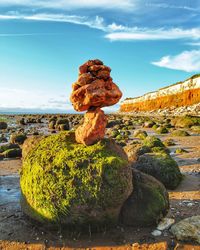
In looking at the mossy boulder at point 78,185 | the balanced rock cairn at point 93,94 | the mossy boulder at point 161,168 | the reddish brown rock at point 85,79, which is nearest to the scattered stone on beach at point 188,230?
the mossy boulder at point 78,185

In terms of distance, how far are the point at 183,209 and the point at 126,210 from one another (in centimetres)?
172

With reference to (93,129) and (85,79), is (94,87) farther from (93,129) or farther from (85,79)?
(93,129)

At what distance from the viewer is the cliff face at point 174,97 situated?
2335 inches

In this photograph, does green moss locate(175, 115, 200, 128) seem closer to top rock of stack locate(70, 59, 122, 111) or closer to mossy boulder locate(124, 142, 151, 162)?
mossy boulder locate(124, 142, 151, 162)

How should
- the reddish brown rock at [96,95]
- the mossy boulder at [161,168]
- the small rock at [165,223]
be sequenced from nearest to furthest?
1. the small rock at [165,223]
2. the reddish brown rock at [96,95]
3. the mossy boulder at [161,168]

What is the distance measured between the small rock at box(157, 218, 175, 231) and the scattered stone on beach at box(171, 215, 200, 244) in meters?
0.24

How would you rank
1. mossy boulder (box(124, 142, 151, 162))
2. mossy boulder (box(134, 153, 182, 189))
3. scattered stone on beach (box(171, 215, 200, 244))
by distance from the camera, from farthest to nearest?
mossy boulder (box(124, 142, 151, 162)) < mossy boulder (box(134, 153, 182, 189)) < scattered stone on beach (box(171, 215, 200, 244))

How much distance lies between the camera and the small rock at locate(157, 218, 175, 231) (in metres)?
6.13

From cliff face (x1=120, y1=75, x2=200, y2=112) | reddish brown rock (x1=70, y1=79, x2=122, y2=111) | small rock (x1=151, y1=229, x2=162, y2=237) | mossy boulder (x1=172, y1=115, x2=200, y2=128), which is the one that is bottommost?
small rock (x1=151, y1=229, x2=162, y2=237)

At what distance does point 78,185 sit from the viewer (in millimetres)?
5883

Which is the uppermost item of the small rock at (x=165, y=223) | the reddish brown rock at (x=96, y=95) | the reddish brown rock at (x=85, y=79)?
the reddish brown rock at (x=85, y=79)

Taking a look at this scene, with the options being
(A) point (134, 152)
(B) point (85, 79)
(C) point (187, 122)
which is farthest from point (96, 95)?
(C) point (187, 122)

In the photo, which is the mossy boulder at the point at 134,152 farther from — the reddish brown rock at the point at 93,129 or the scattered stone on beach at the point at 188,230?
the scattered stone on beach at the point at 188,230

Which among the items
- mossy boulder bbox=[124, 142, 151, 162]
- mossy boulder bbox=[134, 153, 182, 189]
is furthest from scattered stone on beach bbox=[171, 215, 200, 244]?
mossy boulder bbox=[124, 142, 151, 162]
